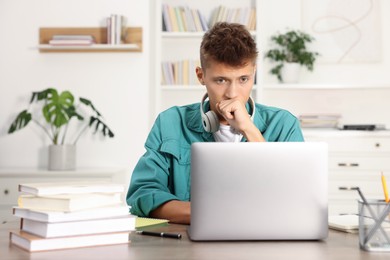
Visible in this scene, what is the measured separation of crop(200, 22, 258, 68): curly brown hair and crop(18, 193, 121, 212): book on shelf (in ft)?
2.43

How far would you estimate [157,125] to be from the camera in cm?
209

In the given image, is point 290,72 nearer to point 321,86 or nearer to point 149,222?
point 321,86

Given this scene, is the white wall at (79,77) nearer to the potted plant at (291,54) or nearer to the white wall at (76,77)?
the white wall at (76,77)

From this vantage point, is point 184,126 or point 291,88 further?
point 291,88

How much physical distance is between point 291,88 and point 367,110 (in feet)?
2.05

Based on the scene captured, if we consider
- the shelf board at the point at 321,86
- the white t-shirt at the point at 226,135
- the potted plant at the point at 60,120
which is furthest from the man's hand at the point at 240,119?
the shelf board at the point at 321,86

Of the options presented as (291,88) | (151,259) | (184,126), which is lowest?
(151,259)

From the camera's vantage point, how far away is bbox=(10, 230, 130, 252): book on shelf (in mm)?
1218

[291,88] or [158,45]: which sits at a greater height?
[158,45]

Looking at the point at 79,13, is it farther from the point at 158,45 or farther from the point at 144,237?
the point at 144,237

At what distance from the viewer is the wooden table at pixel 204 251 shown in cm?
117

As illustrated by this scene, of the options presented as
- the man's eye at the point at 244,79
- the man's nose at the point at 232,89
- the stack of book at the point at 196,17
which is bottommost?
the man's nose at the point at 232,89

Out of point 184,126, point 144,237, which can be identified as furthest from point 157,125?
point 144,237

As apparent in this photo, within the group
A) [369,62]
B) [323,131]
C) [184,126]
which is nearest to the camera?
[184,126]
